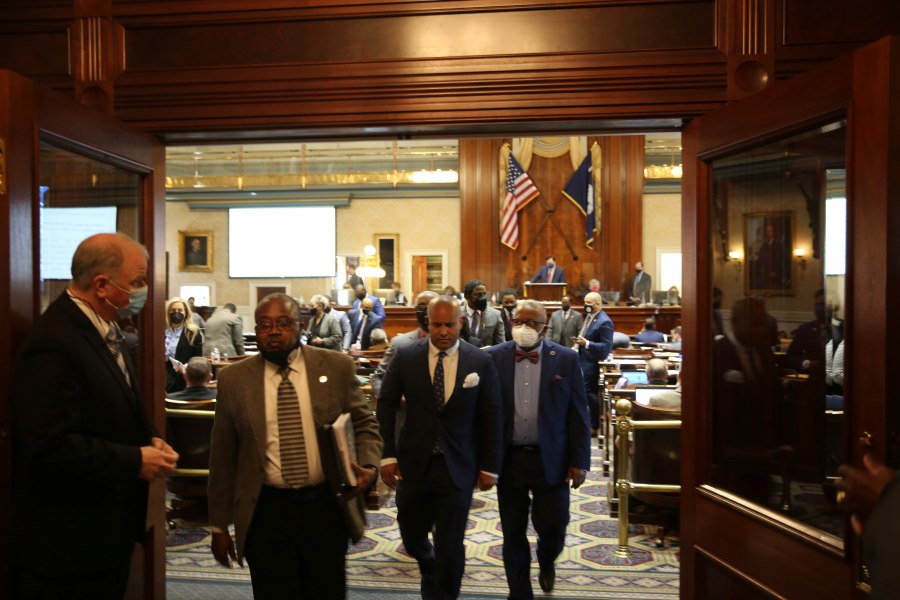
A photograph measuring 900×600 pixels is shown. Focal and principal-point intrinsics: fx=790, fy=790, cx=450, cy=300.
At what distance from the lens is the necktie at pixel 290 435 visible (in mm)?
2766

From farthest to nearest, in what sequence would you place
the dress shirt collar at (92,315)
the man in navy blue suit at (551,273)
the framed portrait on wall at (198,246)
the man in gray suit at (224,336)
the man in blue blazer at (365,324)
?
the framed portrait on wall at (198,246)
the man in navy blue suit at (551,273)
the man in blue blazer at (365,324)
the man in gray suit at (224,336)
the dress shirt collar at (92,315)

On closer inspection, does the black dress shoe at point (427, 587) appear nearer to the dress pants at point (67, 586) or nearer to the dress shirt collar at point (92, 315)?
the dress pants at point (67, 586)

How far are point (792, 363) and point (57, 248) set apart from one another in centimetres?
279

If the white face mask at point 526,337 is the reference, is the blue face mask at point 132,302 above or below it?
above

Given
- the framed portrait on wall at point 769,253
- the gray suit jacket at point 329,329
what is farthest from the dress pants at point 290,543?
the gray suit jacket at point 329,329

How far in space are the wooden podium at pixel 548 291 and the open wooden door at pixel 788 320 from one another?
12.0 metres

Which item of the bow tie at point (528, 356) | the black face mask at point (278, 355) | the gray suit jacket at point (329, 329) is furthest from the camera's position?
the gray suit jacket at point (329, 329)

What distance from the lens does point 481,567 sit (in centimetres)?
489

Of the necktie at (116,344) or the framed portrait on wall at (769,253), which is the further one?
the framed portrait on wall at (769,253)

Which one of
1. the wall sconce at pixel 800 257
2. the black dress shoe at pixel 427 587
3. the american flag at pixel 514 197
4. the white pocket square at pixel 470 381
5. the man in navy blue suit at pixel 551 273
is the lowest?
the black dress shoe at pixel 427 587

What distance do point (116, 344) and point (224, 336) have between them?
6.61 metres

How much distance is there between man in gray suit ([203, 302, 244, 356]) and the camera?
29.5ft

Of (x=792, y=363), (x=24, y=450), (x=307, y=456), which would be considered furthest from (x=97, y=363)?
(x=792, y=363)

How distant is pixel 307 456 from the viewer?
2793mm
